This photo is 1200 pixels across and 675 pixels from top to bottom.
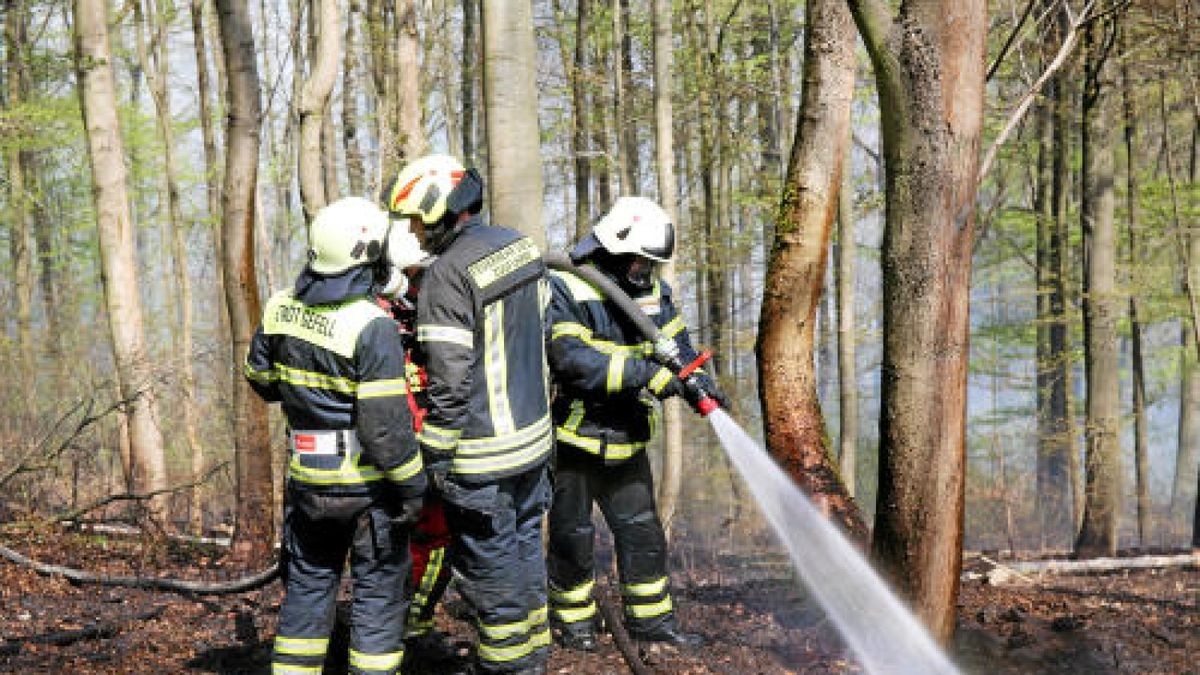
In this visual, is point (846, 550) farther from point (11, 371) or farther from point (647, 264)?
point (11, 371)

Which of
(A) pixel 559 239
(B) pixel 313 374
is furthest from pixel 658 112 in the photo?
(A) pixel 559 239

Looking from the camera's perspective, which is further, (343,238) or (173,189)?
(173,189)

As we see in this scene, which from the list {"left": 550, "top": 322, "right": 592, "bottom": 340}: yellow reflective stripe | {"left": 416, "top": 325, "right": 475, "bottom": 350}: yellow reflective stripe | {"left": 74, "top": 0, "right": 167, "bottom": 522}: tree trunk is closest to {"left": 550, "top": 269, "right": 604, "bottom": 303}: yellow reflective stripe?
{"left": 550, "top": 322, "right": 592, "bottom": 340}: yellow reflective stripe

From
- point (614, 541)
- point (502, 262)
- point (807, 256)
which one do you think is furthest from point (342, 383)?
point (807, 256)

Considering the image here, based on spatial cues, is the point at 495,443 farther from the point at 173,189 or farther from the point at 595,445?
the point at 173,189

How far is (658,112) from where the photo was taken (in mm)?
11086

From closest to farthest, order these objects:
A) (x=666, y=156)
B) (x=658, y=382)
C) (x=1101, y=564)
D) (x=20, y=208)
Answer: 1. (x=658, y=382)
2. (x=1101, y=564)
3. (x=666, y=156)
4. (x=20, y=208)

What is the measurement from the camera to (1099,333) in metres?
11.9

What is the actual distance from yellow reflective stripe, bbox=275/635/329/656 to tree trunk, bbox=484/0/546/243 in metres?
2.17

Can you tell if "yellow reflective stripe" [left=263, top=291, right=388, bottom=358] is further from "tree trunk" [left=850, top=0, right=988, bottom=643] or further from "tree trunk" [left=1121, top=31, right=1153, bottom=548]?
"tree trunk" [left=1121, top=31, right=1153, bottom=548]

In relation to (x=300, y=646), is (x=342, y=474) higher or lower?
higher

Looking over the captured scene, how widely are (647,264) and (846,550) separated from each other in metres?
1.69

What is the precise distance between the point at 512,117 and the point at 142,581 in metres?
3.56

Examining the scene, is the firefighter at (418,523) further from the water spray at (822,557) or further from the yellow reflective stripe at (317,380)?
the water spray at (822,557)
